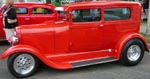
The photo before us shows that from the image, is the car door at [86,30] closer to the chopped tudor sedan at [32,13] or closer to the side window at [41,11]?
the chopped tudor sedan at [32,13]

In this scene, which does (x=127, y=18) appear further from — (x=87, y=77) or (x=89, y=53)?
(x=87, y=77)

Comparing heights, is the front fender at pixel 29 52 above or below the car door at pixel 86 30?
below

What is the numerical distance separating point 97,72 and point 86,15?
4.56 ft

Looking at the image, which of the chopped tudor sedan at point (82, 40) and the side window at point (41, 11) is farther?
the side window at point (41, 11)

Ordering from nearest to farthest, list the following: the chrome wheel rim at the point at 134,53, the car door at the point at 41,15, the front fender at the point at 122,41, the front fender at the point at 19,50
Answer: the front fender at the point at 19,50 → the front fender at the point at 122,41 → the chrome wheel rim at the point at 134,53 → the car door at the point at 41,15

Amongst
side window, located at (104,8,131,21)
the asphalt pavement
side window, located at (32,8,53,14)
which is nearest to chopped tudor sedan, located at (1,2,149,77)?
side window, located at (104,8,131,21)

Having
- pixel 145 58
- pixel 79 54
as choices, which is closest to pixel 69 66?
pixel 79 54

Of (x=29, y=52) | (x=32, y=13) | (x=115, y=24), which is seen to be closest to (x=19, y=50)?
(x=29, y=52)

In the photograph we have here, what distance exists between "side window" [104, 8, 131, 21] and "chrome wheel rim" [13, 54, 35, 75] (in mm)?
2093

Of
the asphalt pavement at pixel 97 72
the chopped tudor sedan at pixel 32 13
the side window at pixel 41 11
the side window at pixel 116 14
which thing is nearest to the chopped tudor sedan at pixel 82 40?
Answer: the side window at pixel 116 14

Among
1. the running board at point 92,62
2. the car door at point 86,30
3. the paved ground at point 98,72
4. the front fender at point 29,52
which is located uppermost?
the car door at point 86,30

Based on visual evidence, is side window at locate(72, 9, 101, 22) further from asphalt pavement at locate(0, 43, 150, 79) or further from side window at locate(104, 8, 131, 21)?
asphalt pavement at locate(0, 43, 150, 79)

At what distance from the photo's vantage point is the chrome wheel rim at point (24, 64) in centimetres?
579

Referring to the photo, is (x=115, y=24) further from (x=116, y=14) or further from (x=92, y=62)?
(x=92, y=62)
